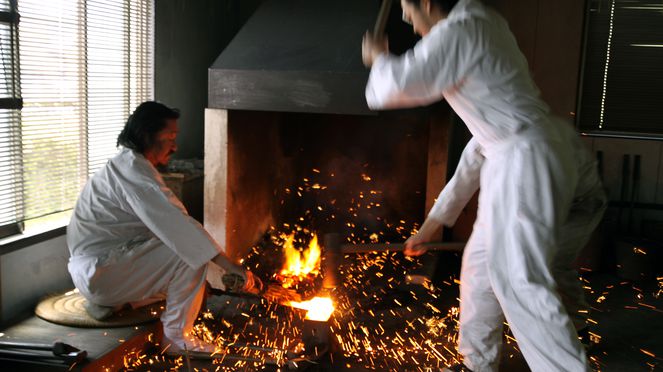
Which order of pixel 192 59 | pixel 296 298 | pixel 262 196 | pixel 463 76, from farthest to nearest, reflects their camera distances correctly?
pixel 192 59 < pixel 262 196 < pixel 296 298 < pixel 463 76

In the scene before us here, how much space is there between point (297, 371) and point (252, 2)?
A: 3.39 m

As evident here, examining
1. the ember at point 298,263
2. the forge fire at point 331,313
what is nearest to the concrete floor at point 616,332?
the forge fire at point 331,313

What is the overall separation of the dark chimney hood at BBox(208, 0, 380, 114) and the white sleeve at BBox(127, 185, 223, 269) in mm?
880

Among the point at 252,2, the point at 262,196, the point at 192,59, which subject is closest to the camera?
the point at 262,196

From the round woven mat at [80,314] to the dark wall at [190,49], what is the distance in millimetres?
1701

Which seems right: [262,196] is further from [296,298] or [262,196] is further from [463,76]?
[463,76]

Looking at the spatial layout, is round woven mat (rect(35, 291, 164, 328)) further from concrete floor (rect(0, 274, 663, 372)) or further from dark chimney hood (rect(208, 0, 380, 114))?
dark chimney hood (rect(208, 0, 380, 114))

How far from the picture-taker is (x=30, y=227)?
11.4 ft

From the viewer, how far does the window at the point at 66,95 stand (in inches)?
131

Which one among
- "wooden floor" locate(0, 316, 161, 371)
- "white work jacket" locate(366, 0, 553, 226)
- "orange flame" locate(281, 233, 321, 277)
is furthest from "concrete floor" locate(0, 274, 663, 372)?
"white work jacket" locate(366, 0, 553, 226)

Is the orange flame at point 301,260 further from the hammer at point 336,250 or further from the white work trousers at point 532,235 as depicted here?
the white work trousers at point 532,235

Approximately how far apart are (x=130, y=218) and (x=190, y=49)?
211 cm

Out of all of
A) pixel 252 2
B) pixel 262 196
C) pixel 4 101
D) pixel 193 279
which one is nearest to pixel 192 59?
pixel 252 2

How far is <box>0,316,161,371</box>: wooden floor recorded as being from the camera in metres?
2.74
